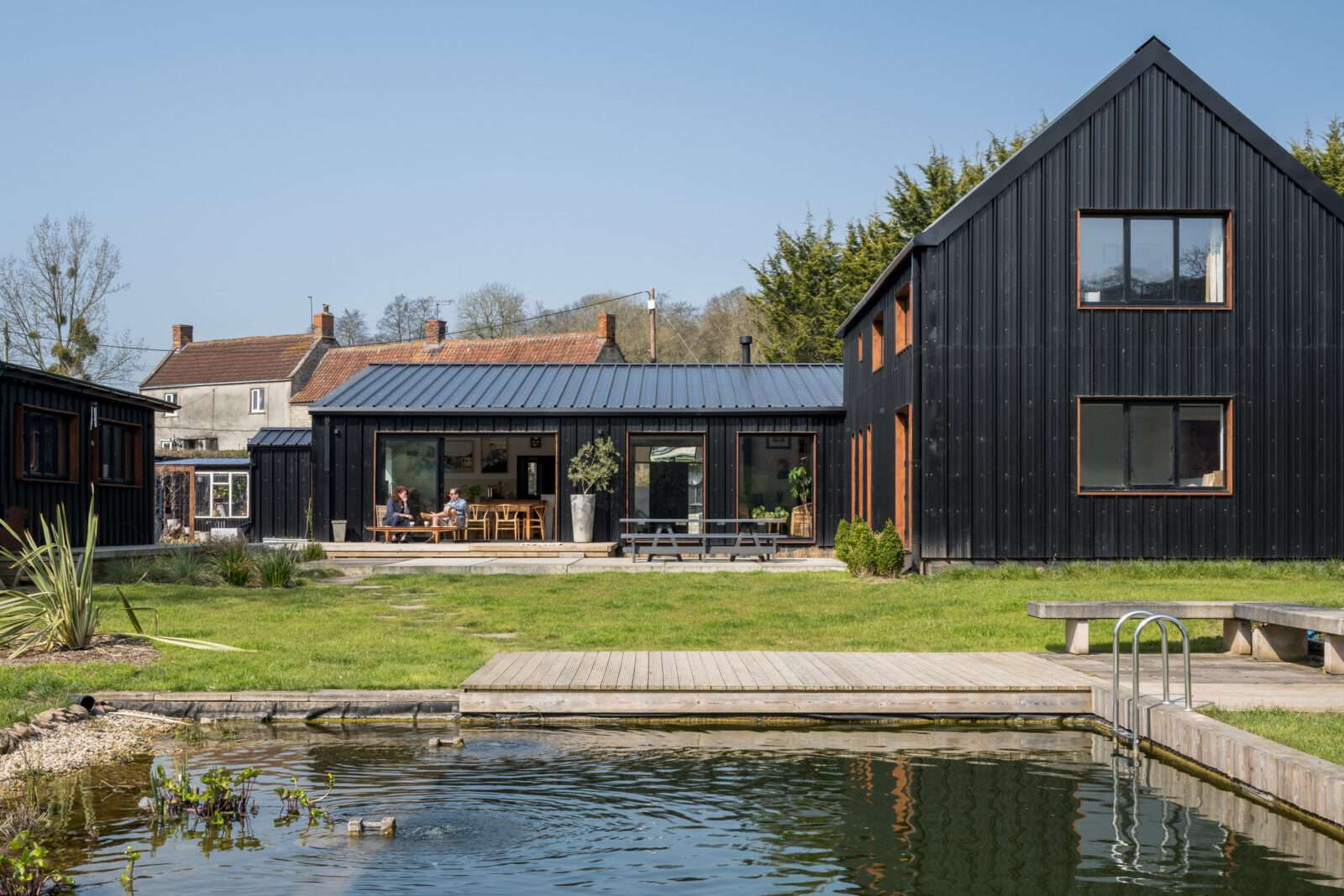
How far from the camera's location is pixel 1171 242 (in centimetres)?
1823

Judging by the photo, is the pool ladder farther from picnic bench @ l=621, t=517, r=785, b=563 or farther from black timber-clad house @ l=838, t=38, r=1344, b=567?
picnic bench @ l=621, t=517, r=785, b=563

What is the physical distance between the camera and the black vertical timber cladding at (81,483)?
17.8 metres

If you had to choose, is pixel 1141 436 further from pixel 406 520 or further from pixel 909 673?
pixel 406 520

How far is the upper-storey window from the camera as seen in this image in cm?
1812

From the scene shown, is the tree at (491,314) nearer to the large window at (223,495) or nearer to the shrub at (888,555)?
the large window at (223,495)

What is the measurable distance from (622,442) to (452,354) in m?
25.5

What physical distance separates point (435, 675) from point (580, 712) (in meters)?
1.41

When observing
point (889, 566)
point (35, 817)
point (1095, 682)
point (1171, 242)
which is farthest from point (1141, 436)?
point (35, 817)

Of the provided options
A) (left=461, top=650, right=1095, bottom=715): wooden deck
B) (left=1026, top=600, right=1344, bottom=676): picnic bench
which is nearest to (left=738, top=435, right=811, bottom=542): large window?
(left=1026, top=600, right=1344, bottom=676): picnic bench

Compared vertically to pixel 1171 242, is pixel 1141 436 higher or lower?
lower

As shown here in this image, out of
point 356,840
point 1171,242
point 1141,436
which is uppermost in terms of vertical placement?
point 1171,242

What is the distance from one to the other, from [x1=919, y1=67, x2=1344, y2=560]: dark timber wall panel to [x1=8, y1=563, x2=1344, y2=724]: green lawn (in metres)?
0.77

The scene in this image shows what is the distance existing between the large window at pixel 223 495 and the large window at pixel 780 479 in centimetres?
1881

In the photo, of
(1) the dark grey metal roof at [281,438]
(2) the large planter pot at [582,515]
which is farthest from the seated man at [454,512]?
(1) the dark grey metal roof at [281,438]
